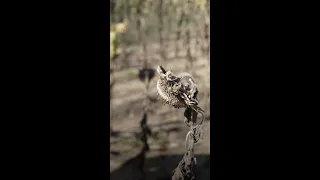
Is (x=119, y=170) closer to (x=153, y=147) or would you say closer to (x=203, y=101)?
(x=153, y=147)

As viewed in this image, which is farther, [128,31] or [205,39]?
[205,39]

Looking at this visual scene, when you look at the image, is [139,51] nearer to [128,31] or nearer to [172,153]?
[128,31]

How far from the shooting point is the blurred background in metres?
2.40

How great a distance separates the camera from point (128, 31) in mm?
2410

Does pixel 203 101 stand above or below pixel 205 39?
below

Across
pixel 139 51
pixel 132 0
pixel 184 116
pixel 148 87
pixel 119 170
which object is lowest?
pixel 119 170

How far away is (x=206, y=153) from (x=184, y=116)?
0.78 ft

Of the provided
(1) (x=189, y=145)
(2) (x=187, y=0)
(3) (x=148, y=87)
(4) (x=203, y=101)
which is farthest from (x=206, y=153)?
(2) (x=187, y=0)

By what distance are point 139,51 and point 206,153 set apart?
66 centimetres

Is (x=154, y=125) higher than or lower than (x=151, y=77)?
lower

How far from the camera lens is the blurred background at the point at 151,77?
2.40 metres

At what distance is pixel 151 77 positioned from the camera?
2465mm

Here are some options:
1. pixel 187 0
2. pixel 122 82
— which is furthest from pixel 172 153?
pixel 187 0

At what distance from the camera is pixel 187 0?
253 cm
